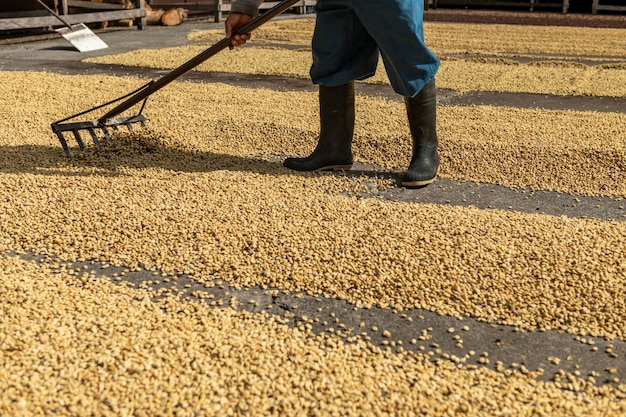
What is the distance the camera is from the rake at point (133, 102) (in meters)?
3.34

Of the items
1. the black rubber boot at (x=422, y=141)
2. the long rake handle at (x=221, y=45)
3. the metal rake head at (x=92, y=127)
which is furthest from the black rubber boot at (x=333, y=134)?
the metal rake head at (x=92, y=127)

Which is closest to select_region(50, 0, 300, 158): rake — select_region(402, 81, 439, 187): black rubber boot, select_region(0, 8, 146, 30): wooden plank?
select_region(402, 81, 439, 187): black rubber boot

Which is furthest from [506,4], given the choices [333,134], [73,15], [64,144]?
[64,144]

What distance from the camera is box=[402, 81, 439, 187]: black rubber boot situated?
137 inches

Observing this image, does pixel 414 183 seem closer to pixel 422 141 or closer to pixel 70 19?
pixel 422 141

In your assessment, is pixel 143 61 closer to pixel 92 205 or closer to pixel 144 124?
pixel 144 124

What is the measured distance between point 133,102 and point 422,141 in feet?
4.92

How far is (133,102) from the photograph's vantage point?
3.72m

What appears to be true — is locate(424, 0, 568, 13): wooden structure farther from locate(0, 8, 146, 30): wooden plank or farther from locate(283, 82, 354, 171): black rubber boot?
locate(283, 82, 354, 171): black rubber boot

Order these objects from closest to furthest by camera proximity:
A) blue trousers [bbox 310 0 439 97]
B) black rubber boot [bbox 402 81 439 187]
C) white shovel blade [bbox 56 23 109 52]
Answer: blue trousers [bbox 310 0 439 97] → black rubber boot [bbox 402 81 439 187] → white shovel blade [bbox 56 23 109 52]

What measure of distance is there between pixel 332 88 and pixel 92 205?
1.31 metres

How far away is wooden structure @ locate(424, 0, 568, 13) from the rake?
11.8 meters

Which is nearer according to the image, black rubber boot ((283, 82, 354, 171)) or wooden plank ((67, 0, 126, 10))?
black rubber boot ((283, 82, 354, 171))

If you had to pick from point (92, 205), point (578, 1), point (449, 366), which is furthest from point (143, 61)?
point (578, 1)
